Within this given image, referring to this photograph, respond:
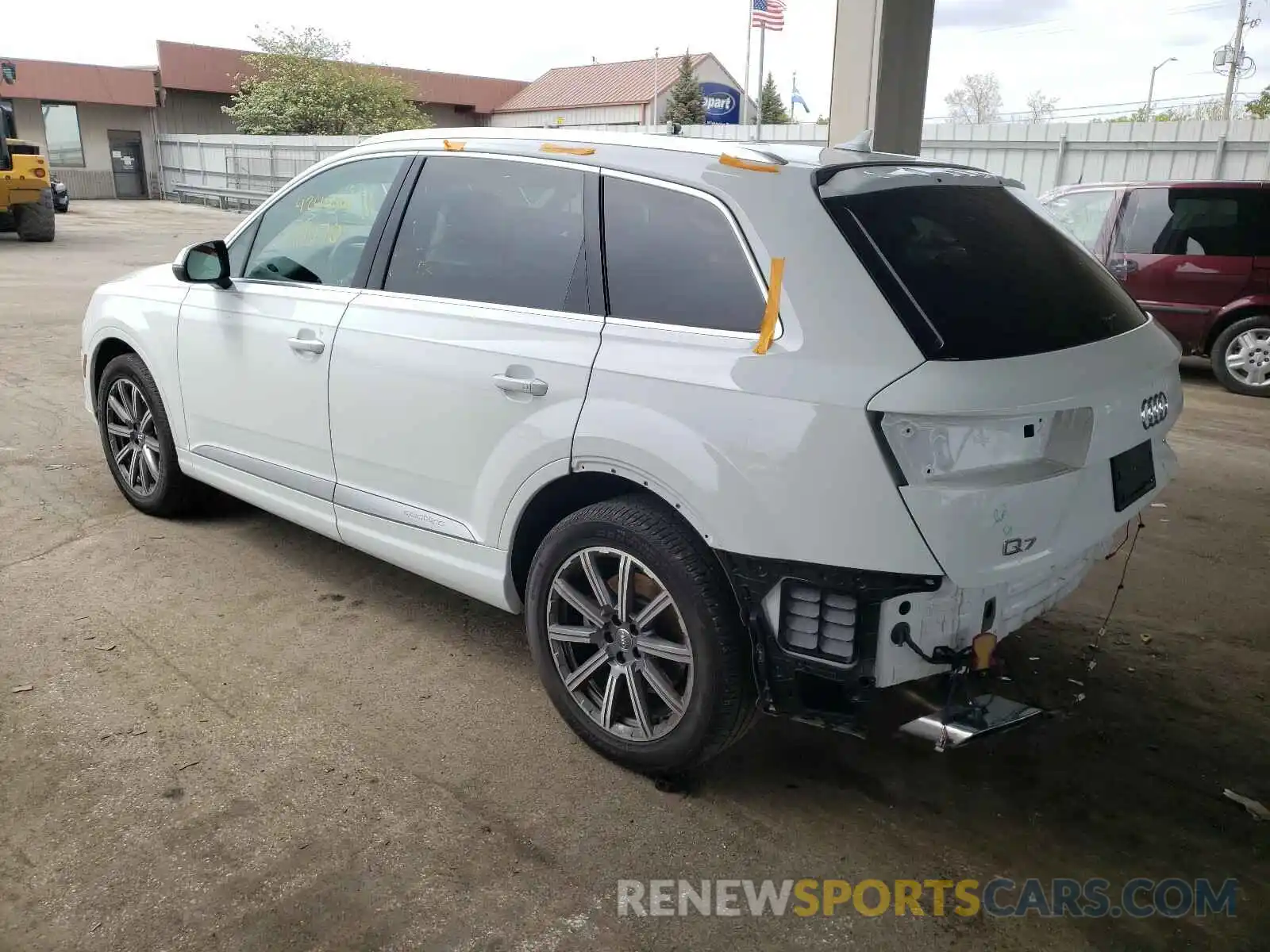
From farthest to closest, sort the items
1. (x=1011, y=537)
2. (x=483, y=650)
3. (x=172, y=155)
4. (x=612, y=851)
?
(x=172, y=155)
(x=483, y=650)
(x=612, y=851)
(x=1011, y=537)

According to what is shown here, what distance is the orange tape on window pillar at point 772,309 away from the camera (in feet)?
8.51

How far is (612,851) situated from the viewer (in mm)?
2695

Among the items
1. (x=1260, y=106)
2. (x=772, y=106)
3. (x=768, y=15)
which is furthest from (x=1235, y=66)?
(x=772, y=106)

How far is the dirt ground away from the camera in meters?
2.45

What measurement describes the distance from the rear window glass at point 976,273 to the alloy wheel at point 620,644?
3.37 feet

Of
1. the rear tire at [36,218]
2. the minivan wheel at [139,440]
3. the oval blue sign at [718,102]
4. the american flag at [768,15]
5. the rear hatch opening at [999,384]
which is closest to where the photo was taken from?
the rear hatch opening at [999,384]

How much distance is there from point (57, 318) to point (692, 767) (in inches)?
424

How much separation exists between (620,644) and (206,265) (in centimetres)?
256

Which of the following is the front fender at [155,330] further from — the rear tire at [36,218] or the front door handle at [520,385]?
the rear tire at [36,218]

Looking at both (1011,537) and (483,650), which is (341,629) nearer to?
(483,650)

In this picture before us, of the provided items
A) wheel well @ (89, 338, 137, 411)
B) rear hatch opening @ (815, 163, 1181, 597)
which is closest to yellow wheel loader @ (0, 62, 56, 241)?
wheel well @ (89, 338, 137, 411)

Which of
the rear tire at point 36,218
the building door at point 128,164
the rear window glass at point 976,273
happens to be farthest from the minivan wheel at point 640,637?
the building door at point 128,164

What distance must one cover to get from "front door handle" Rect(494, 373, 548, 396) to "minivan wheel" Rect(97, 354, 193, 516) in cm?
237

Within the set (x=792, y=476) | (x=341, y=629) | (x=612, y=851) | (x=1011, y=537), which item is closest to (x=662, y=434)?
(x=792, y=476)
